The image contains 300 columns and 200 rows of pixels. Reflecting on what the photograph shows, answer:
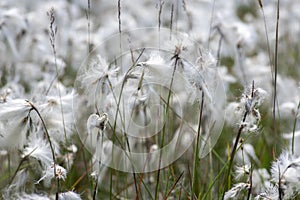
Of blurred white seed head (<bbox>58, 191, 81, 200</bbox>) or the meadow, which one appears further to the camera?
the meadow

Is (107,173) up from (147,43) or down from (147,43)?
down

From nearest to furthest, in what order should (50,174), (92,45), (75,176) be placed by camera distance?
(50,174), (75,176), (92,45)

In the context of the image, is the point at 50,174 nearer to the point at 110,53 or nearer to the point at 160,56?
the point at 160,56

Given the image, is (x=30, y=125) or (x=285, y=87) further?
(x=285, y=87)

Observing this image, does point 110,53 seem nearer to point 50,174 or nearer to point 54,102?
point 54,102

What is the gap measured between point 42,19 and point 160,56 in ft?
7.70

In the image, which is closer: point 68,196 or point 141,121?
point 68,196

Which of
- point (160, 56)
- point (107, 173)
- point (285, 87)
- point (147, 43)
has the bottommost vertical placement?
point (107, 173)

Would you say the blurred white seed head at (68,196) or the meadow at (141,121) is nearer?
the blurred white seed head at (68,196)

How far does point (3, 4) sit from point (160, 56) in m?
1.74

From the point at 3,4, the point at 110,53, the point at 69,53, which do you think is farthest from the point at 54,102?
the point at 69,53

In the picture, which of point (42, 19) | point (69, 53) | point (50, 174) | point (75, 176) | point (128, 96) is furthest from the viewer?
point (69, 53)

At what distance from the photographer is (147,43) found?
3.48m

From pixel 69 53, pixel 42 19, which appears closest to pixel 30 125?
pixel 42 19
